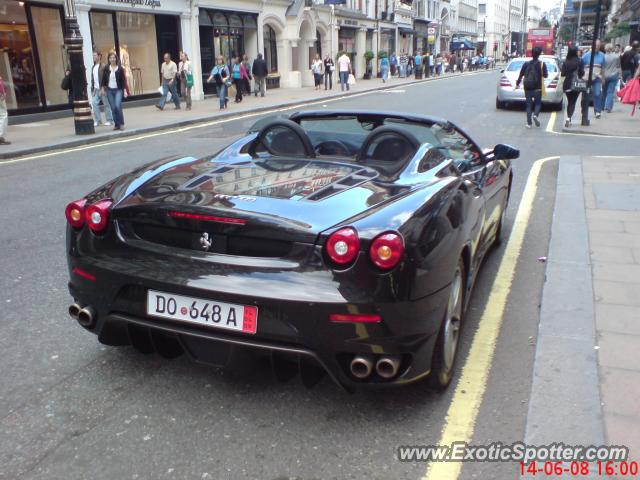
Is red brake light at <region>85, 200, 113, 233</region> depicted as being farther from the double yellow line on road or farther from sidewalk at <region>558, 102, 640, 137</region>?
sidewalk at <region>558, 102, 640, 137</region>

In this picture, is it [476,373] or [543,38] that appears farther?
[543,38]

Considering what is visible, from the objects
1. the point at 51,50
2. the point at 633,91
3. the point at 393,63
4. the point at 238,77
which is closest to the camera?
the point at 633,91

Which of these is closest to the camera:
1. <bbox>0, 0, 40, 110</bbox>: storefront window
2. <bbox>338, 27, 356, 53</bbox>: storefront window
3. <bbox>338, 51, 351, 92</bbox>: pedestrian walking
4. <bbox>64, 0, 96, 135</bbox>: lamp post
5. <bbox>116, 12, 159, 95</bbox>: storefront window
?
<bbox>64, 0, 96, 135</bbox>: lamp post

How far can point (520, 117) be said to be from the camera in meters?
16.9

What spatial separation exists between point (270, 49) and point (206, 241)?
30819 mm

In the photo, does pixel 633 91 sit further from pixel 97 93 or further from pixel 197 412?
pixel 197 412

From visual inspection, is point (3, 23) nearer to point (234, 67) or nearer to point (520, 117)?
point (234, 67)

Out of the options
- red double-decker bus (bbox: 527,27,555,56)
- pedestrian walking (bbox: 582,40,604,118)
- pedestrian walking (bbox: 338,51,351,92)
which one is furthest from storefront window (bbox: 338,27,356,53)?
pedestrian walking (bbox: 582,40,604,118)

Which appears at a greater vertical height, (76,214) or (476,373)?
(76,214)

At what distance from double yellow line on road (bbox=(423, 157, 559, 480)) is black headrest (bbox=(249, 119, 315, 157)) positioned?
1.54 meters

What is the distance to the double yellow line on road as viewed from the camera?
8.46ft

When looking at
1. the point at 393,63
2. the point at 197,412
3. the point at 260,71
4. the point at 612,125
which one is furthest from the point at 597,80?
the point at 393,63

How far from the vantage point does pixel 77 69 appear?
13625 mm

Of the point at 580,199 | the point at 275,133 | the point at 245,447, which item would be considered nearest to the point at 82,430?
the point at 245,447
